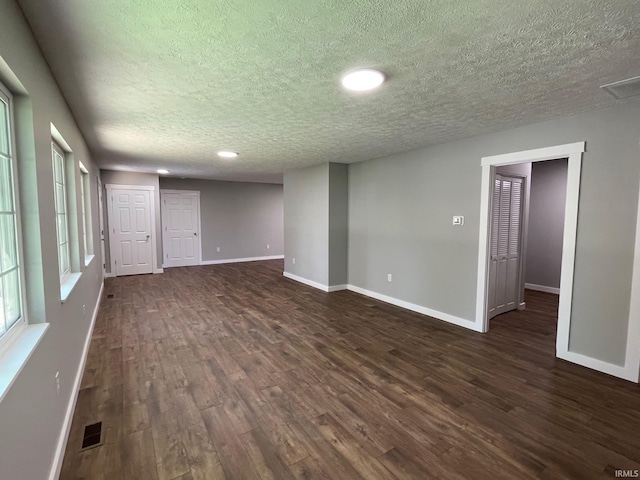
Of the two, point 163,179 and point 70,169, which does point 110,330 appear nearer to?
point 70,169

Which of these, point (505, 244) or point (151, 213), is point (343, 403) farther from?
point (151, 213)

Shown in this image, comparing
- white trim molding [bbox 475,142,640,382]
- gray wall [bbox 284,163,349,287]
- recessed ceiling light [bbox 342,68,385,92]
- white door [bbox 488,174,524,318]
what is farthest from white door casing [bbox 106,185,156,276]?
white door [bbox 488,174,524,318]

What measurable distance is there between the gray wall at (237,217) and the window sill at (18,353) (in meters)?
7.08

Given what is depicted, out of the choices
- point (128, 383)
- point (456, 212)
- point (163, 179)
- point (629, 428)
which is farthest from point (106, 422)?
point (163, 179)

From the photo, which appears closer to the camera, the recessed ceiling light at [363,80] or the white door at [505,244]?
the recessed ceiling light at [363,80]

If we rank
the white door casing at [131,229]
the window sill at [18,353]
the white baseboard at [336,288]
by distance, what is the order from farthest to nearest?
the white door casing at [131,229] < the white baseboard at [336,288] < the window sill at [18,353]

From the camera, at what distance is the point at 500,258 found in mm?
4188

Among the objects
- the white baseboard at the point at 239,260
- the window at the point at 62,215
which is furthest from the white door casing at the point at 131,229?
the window at the point at 62,215

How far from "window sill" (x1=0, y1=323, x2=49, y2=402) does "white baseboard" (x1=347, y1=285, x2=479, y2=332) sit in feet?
13.1

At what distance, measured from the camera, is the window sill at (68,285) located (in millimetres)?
2209

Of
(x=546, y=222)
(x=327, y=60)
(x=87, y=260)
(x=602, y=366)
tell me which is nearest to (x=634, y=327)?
(x=602, y=366)

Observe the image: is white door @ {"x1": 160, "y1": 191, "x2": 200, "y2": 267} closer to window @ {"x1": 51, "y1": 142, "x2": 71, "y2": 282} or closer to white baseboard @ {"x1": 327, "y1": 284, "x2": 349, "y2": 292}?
white baseboard @ {"x1": 327, "y1": 284, "x2": 349, "y2": 292}

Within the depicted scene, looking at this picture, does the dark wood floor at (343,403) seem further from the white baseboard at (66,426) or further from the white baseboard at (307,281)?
the white baseboard at (307,281)

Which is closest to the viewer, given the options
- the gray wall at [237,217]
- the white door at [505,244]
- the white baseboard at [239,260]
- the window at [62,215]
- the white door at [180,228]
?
the window at [62,215]
